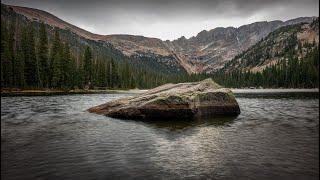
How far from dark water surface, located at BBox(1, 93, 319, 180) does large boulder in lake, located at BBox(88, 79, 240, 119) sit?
4027 millimetres

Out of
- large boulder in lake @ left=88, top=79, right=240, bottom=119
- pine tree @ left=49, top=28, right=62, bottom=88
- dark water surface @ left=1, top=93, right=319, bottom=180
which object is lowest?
dark water surface @ left=1, top=93, right=319, bottom=180

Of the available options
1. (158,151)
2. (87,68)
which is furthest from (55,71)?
(158,151)

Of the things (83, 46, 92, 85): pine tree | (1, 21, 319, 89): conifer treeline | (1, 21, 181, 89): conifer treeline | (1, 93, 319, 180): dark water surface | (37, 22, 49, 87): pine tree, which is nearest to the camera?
(1, 93, 319, 180): dark water surface

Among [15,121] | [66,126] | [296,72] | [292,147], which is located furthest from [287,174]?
[296,72]

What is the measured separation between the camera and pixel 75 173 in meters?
12.0

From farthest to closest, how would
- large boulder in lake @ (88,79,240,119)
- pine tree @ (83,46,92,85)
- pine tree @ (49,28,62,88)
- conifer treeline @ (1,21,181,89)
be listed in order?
pine tree @ (83,46,92,85) < pine tree @ (49,28,62,88) < conifer treeline @ (1,21,181,89) < large boulder in lake @ (88,79,240,119)

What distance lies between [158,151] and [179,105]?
1262 cm

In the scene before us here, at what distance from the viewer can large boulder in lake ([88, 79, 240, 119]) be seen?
2822cm

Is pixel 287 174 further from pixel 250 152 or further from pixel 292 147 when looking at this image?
pixel 292 147

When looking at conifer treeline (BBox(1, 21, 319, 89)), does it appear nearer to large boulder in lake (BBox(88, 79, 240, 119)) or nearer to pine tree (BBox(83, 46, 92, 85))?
pine tree (BBox(83, 46, 92, 85))

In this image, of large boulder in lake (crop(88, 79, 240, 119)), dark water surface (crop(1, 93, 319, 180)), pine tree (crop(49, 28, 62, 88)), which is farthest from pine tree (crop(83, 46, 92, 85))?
dark water surface (crop(1, 93, 319, 180))

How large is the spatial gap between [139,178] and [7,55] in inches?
3277

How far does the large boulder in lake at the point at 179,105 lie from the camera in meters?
28.2

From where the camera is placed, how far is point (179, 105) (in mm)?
28297
